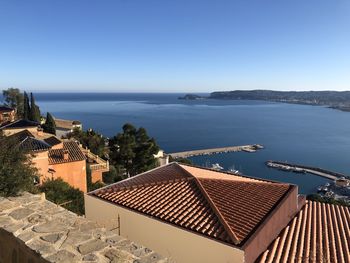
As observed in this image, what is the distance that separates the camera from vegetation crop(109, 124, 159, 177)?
85.5ft

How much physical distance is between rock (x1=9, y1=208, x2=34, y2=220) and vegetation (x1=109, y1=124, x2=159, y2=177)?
21.7 meters

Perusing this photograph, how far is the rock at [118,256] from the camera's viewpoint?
3.04 metres

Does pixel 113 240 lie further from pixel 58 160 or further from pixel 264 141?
pixel 264 141

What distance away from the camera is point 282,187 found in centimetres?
1059

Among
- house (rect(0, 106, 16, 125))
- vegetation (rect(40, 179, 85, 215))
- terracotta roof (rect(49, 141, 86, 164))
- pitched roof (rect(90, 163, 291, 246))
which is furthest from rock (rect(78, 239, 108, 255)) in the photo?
house (rect(0, 106, 16, 125))

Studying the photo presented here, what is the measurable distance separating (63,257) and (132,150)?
77.6 feet

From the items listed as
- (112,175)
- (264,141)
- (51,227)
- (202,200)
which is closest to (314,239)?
(202,200)

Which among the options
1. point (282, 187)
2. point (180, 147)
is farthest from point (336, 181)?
point (282, 187)

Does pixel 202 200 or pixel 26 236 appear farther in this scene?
pixel 202 200

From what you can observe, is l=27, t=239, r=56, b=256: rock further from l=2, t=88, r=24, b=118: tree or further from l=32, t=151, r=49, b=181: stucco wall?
l=2, t=88, r=24, b=118: tree

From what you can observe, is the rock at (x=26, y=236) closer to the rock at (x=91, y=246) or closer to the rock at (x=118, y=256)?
the rock at (x=91, y=246)

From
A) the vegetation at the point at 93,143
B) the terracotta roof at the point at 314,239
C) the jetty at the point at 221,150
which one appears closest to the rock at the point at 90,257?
the terracotta roof at the point at 314,239

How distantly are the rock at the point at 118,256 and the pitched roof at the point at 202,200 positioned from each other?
410 centimetres

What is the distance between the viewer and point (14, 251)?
11.1 feet
